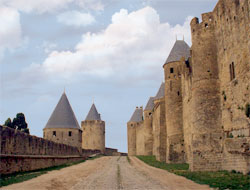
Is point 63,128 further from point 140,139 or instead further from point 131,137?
point 131,137

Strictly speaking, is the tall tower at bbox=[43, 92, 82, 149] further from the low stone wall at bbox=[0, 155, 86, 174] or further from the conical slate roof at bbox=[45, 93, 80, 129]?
the low stone wall at bbox=[0, 155, 86, 174]

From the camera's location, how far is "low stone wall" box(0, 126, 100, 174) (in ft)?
45.4

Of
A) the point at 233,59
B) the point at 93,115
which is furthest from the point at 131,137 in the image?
the point at 233,59

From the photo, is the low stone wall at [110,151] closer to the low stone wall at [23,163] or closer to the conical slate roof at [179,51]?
the conical slate roof at [179,51]

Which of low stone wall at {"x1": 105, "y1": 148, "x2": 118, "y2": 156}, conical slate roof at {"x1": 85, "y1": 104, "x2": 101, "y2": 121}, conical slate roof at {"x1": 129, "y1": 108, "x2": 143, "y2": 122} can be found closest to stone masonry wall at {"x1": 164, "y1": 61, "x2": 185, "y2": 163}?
conical slate roof at {"x1": 129, "y1": 108, "x2": 143, "y2": 122}

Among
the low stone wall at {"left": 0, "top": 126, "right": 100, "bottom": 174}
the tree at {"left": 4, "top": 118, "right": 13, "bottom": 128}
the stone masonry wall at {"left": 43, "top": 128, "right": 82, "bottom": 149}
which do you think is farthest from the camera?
the tree at {"left": 4, "top": 118, "right": 13, "bottom": 128}

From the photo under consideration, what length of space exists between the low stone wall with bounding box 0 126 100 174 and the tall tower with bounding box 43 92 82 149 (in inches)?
610

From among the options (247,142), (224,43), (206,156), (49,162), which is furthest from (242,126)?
(49,162)

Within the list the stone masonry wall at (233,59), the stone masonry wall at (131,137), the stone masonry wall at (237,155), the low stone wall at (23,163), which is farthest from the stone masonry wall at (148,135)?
the stone masonry wall at (237,155)

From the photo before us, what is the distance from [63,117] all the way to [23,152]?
2334cm

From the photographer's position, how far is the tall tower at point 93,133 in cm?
5281

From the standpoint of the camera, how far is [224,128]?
640 inches

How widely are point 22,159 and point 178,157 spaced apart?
13208 mm

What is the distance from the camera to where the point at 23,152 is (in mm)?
16297
